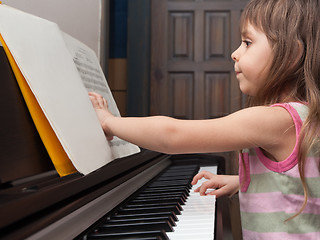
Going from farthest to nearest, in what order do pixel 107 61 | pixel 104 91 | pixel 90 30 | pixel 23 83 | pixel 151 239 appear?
1. pixel 107 61
2. pixel 90 30
3. pixel 104 91
4. pixel 23 83
5. pixel 151 239

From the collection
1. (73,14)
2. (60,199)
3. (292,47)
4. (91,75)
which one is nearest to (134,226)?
(60,199)

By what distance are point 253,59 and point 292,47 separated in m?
0.10

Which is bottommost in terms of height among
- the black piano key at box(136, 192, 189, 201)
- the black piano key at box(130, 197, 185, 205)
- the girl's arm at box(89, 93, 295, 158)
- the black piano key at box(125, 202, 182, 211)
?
the black piano key at box(136, 192, 189, 201)

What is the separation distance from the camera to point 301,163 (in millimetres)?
954

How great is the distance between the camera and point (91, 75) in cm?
108

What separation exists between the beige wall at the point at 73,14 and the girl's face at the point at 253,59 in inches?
34.0

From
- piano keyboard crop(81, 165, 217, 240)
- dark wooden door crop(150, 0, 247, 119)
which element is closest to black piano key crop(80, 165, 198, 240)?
piano keyboard crop(81, 165, 217, 240)

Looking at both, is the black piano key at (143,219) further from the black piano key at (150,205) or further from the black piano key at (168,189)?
the black piano key at (168,189)

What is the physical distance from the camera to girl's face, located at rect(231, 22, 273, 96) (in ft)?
3.50

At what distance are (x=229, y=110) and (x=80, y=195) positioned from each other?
2.73m

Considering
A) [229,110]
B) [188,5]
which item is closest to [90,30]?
[188,5]

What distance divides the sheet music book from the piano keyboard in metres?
0.12

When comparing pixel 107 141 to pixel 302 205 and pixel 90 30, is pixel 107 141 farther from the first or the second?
pixel 90 30

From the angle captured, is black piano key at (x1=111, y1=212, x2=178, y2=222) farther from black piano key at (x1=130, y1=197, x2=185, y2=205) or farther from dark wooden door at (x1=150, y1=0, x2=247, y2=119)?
dark wooden door at (x1=150, y1=0, x2=247, y2=119)
